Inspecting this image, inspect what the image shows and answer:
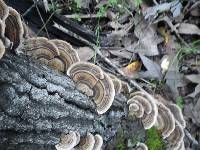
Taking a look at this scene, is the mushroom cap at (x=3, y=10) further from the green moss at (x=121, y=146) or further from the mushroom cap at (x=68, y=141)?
the green moss at (x=121, y=146)

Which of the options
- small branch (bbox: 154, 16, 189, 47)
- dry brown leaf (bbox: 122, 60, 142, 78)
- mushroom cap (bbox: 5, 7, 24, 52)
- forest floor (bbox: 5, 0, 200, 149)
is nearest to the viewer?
mushroom cap (bbox: 5, 7, 24, 52)

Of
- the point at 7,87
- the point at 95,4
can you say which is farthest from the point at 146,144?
the point at 95,4

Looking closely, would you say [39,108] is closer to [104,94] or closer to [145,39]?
[104,94]

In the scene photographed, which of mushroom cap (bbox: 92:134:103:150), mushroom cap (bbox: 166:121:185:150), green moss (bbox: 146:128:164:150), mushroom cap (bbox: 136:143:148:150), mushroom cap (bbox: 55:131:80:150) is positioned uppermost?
mushroom cap (bbox: 166:121:185:150)

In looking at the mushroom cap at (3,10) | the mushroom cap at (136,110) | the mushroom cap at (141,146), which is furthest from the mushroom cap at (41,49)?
the mushroom cap at (141,146)

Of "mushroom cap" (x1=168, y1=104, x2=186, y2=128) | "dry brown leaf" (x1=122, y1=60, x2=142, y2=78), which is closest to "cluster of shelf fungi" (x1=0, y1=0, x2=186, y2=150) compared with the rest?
"mushroom cap" (x1=168, y1=104, x2=186, y2=128)

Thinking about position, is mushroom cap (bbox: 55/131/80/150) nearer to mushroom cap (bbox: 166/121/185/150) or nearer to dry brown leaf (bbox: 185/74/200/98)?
mushroom cap (bbox: 166/121/185/150)
